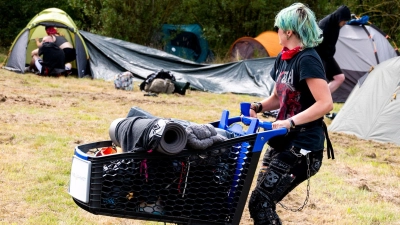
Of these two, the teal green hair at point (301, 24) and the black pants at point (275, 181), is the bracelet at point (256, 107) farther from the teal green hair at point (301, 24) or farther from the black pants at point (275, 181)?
the teal green hair at point (301, 24)

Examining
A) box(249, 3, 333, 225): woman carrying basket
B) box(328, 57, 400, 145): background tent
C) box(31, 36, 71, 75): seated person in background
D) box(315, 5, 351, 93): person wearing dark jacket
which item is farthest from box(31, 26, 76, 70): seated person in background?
box(249, 3, 333, 225): woman carrying basket

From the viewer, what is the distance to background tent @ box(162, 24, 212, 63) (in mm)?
21344

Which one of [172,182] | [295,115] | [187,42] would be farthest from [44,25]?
[172,182]

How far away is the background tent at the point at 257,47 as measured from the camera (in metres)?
18.9

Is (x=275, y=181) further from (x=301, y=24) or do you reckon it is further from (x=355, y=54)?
(x=355, y=54)

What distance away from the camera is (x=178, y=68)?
52.0 feet

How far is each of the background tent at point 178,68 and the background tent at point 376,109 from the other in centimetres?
498

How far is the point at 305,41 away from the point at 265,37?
16.0 m

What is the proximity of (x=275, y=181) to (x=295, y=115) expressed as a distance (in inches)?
15.4

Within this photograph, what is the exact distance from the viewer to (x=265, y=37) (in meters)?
19.4

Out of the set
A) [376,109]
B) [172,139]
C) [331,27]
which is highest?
[331,27]

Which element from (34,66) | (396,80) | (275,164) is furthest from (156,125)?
(34,66)

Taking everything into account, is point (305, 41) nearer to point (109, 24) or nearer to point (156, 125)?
point (156, 125)

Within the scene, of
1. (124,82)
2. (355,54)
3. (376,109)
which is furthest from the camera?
(355,54)
